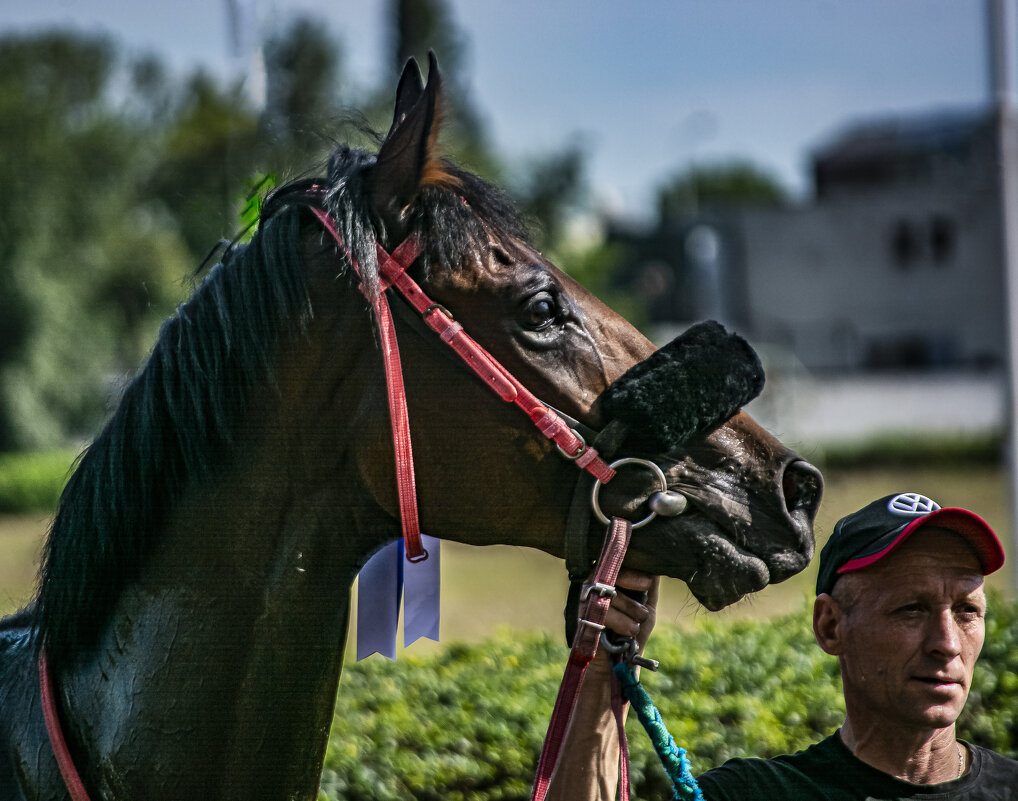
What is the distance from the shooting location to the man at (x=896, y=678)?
6.13 ft

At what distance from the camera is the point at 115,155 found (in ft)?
79.3

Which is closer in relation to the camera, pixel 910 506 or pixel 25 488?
pixel 910 506

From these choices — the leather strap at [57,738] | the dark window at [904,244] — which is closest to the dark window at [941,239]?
the dark window at [904,244]

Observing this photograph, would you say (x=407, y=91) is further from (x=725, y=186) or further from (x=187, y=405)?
(x=725, y=186)

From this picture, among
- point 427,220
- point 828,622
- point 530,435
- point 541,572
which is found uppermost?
point 541,572

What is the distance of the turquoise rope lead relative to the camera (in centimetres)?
189

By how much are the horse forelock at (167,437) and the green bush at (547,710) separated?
1.37 m

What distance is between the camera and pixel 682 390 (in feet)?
6.01

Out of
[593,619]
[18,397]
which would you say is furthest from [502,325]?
[18,397]

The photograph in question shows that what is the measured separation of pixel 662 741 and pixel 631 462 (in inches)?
20.8

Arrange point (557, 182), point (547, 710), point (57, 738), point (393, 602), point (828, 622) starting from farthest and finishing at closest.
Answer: point (557, 182)
point (547, 710)
point (393, 602)
point (828, 622)
point (57, 738)

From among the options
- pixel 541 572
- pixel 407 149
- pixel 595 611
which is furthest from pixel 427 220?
pixel 541 572

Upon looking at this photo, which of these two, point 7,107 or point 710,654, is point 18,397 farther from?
point 710,654

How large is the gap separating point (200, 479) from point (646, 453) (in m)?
0.82
